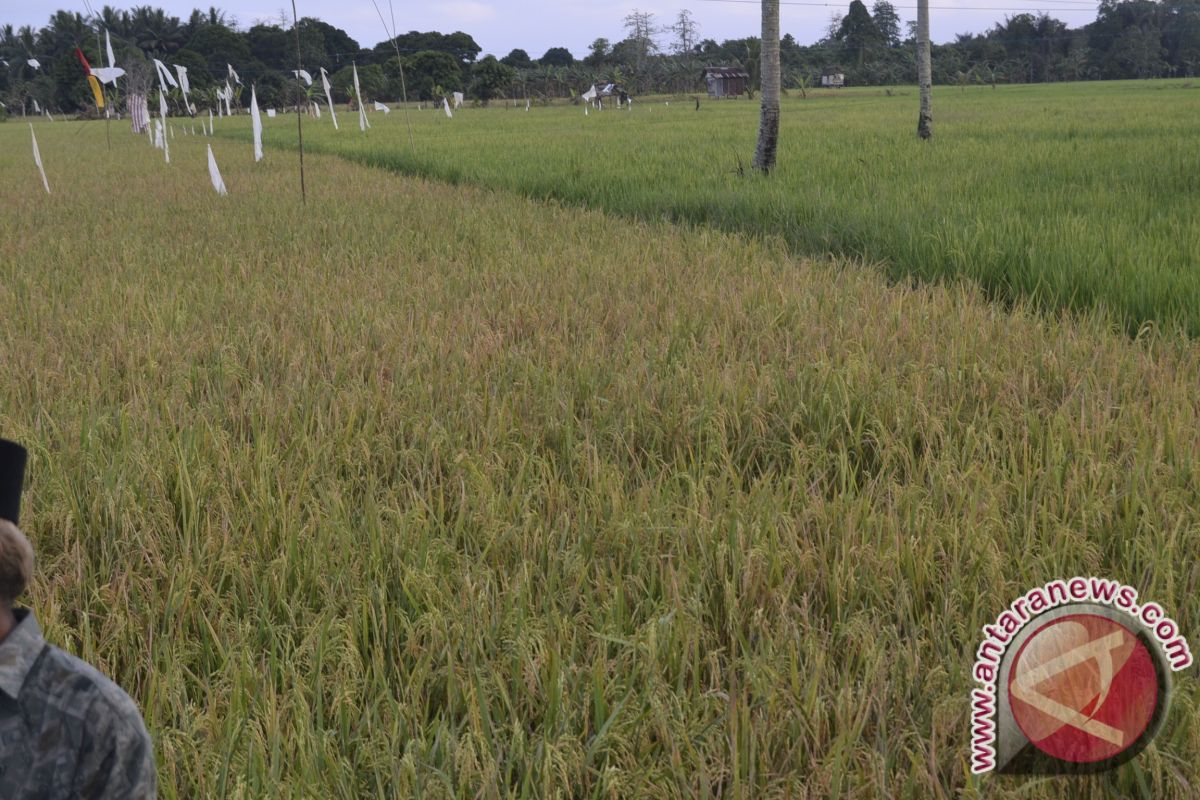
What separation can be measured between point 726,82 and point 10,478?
61.6 m

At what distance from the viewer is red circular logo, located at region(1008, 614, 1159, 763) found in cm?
105

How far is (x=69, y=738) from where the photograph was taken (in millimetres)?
423

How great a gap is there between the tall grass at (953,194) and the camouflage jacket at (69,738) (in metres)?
3.80

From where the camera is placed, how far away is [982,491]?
6.84 feet

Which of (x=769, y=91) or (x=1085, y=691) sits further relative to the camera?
(x=769, y=91)

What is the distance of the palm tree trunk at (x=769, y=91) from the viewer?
9.02 m

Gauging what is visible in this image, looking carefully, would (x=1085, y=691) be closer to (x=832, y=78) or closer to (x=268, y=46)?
(x=832, y=78)

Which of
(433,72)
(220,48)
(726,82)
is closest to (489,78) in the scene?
(433,72)

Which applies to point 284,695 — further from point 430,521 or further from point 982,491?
point 982,491

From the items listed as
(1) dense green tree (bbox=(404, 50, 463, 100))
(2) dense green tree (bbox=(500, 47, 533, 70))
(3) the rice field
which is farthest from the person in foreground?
(2) dense green tree (bbox=(500, 47, 533, 70))

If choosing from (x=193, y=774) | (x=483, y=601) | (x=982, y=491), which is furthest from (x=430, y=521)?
(x=982, y=491)

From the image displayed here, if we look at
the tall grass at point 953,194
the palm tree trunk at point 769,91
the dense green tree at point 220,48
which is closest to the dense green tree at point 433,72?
the dense green tree at point 220,48

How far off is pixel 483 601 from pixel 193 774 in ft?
1.68

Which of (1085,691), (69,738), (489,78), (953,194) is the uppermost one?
(489,78)
